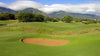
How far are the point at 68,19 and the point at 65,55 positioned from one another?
104838 mm

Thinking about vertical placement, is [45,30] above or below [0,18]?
below

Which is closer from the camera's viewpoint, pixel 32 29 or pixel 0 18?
pixel 32 29

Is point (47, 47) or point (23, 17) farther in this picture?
point (23, 17)

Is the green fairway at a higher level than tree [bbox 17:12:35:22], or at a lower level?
lower

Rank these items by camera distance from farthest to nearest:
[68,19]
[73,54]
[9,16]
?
[68,19], [9,16], [73,54]

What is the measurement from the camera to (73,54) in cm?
1099

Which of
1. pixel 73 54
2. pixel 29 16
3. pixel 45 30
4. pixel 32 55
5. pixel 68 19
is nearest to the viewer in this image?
pixel 32 55

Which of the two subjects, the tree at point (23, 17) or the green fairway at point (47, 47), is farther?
the tree at point (23, 17)

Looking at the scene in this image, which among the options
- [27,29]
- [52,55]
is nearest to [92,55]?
[52,55]

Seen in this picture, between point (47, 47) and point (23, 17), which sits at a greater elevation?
point (23, 17)

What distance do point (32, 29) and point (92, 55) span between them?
31.5 metres

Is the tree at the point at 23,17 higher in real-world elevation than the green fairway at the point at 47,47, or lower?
→ higher

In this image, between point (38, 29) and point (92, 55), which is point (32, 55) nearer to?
point (92, 55)

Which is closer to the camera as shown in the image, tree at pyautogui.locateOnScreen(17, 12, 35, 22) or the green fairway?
the green fairway
